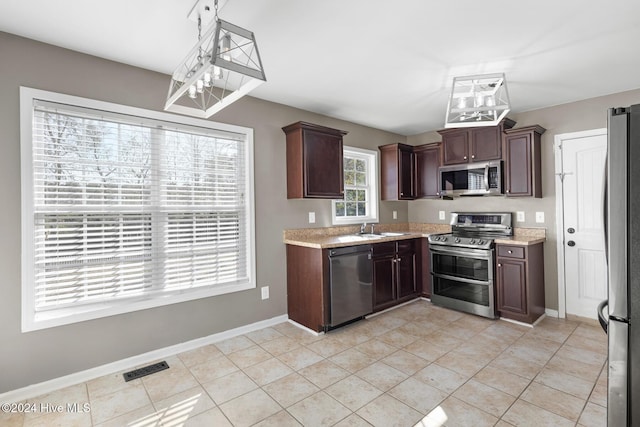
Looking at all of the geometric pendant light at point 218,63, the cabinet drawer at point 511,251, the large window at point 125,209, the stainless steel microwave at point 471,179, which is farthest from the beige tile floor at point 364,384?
the geometric pendant light at point 218,63

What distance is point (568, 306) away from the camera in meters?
3.63

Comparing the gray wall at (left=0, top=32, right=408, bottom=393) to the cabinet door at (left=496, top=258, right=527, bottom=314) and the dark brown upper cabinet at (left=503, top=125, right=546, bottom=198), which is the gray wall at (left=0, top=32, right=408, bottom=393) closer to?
the cabinet door at (left=496, top=258, right=527, bottom=314)

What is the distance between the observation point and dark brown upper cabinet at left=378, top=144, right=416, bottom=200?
4.64 meters

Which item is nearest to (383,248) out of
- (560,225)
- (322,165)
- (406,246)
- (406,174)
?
(406,246)

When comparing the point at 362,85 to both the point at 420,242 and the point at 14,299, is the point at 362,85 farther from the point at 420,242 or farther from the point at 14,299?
the point at 14,299

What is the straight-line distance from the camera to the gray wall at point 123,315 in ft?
7.04

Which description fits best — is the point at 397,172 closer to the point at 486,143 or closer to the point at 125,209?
the point at 486,143

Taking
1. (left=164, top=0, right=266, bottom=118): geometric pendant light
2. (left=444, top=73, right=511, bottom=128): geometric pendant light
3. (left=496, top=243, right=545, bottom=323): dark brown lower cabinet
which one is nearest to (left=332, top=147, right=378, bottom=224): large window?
(left=444, top=73, right=511, bottom=128): geometric pendant light

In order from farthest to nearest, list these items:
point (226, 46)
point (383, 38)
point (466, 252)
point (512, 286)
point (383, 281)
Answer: point (383, 281), point (466, 252), point (512, 286), point (383, 38), point (226, 46)

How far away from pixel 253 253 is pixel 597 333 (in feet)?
11.8

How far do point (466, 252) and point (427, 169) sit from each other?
1472 millimetres

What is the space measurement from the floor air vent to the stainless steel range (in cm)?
317

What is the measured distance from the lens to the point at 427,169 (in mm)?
4723

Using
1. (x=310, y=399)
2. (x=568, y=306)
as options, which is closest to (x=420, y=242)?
(x=568, y=306)
